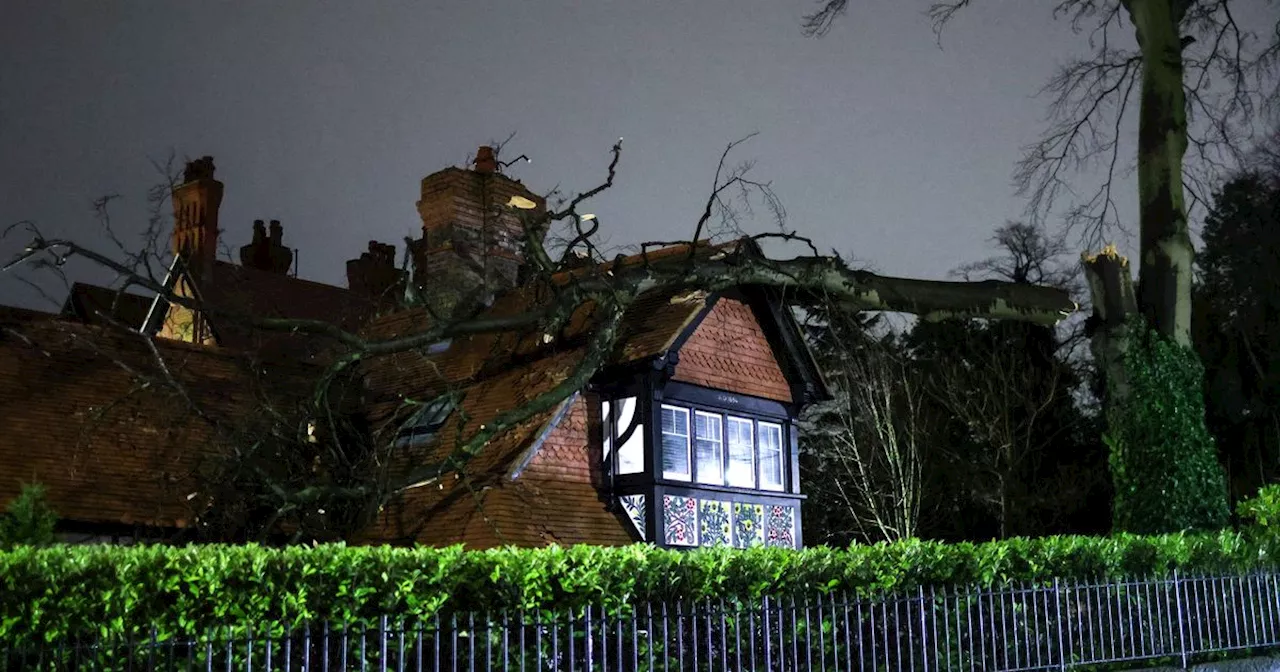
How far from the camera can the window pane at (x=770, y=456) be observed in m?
21.8

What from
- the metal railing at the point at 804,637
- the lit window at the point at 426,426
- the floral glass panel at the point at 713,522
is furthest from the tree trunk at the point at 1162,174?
the lit window at the point at 426,426

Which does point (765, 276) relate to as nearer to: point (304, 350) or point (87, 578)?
point (87, 578)

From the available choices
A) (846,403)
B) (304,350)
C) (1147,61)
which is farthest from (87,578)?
(846,403)

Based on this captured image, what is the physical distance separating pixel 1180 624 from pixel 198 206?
89.2 ft

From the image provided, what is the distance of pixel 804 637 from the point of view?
12602 mm

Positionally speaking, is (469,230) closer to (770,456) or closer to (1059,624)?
(770,456)

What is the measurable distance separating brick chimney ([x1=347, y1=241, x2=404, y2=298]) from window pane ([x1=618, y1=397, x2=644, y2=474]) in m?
28.3

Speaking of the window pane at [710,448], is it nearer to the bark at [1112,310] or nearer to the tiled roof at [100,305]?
the bark at [1112,310]

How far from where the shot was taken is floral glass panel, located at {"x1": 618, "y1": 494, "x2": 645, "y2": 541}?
19.8 meters

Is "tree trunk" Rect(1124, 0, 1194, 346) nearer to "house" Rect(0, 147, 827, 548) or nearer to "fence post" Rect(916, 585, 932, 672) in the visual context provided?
"house" Rect(0, 147, 827, 548)

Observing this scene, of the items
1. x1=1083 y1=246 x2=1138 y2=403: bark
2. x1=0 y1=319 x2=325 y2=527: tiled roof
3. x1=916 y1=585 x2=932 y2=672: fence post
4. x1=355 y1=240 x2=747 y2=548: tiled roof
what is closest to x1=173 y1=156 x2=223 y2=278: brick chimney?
x1=0 y1=319 x2=325 y2=527: tiled roof

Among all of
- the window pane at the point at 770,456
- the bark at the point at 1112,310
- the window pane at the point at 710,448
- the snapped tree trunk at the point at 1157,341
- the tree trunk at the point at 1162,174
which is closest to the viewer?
the snapped tree trunk at the point at 1157,341

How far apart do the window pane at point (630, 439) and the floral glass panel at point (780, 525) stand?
8.85ft

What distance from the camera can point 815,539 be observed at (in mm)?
39031
